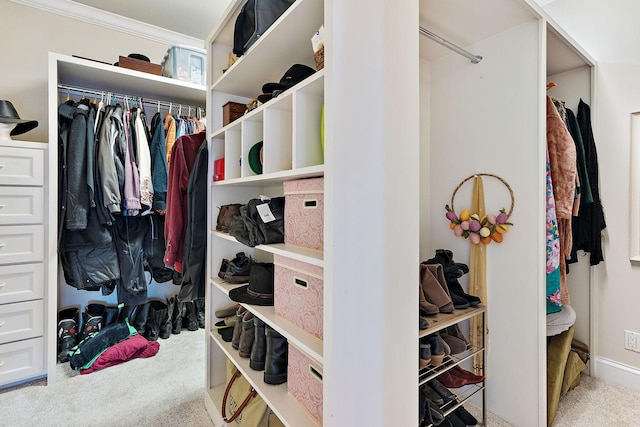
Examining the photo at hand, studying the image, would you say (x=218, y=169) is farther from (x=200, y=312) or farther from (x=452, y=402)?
(x=200, y=312)

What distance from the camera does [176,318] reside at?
9.02ft

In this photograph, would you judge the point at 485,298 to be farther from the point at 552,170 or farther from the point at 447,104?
the point at 447,104

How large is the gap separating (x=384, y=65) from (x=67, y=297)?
9.72ft

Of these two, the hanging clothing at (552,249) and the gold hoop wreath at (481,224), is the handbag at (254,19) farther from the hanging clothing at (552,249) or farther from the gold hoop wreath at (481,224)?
the hanging clothing at (552,249)

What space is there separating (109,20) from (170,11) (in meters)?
0.54

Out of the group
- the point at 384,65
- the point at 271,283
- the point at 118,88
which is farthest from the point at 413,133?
the point at 118,88

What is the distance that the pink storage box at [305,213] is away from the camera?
3.30 ft

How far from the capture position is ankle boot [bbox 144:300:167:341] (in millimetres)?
2576

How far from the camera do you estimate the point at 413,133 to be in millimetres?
838

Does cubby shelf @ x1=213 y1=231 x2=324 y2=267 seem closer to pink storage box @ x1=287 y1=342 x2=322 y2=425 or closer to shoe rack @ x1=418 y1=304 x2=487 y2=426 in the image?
pink storage box @ x1=287 y1=342 x2=322 y2=425

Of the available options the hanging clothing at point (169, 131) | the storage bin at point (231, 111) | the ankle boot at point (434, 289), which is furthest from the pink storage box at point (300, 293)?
the hanging clothing at point (169, 131)

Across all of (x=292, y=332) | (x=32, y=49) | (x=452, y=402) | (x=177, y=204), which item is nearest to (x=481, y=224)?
(x=452, y=402)

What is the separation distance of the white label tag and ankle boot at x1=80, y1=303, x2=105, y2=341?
199 cm

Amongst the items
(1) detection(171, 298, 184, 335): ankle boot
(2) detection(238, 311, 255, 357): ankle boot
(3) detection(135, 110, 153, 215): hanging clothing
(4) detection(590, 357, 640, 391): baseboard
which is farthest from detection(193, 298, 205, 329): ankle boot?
(4) detection(590, 357, 640, 391): baseboard
